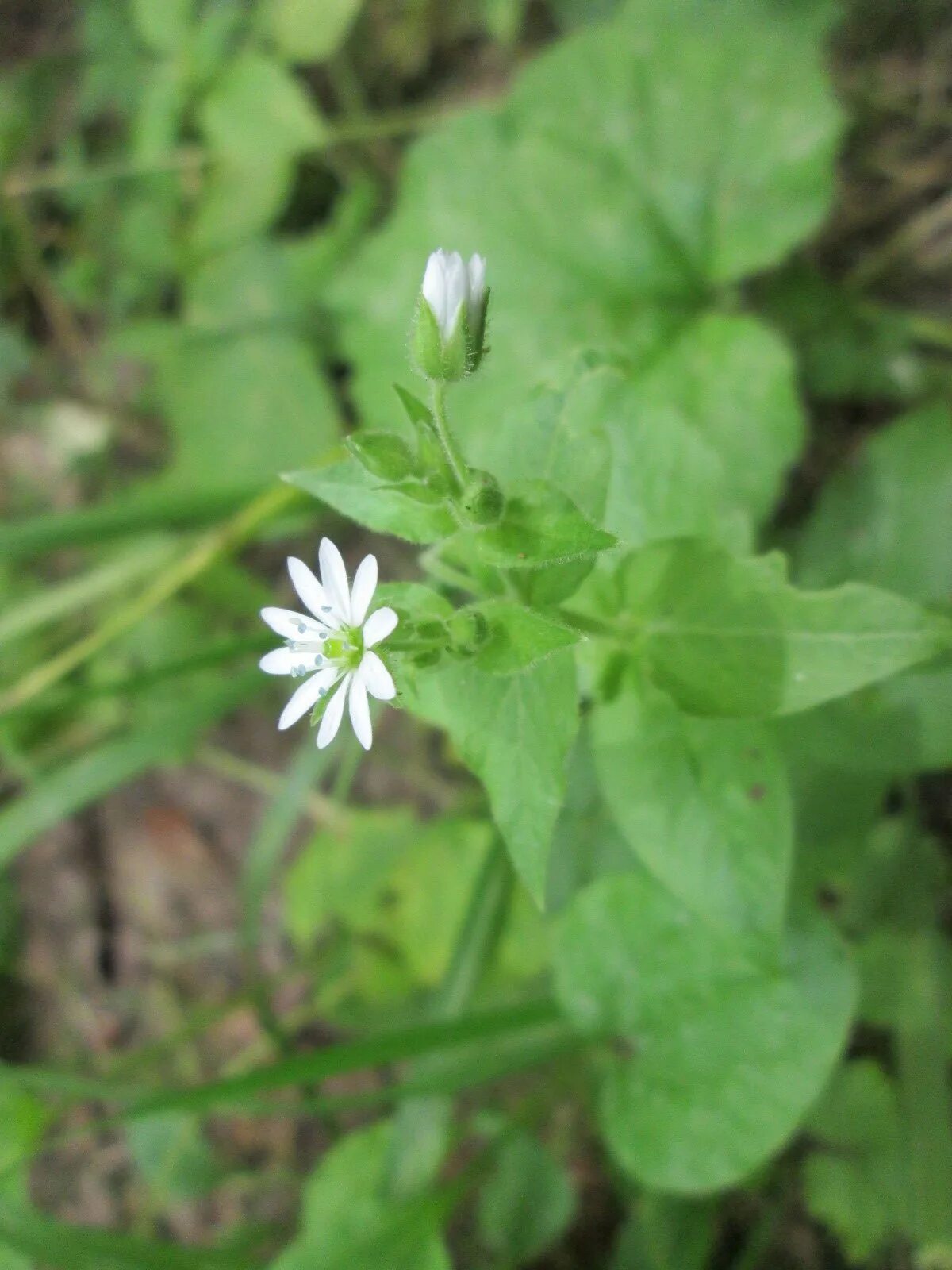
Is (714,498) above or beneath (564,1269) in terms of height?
above

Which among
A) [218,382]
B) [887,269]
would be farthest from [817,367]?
[218,382]

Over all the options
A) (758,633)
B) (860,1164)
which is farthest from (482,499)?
(860,1164)

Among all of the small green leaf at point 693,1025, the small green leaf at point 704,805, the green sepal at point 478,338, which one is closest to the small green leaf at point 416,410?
the green sepal at point 478,338

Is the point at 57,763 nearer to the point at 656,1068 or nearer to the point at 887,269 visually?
the point at 656,1068

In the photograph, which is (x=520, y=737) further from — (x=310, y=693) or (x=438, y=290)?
(x=438, y=290)

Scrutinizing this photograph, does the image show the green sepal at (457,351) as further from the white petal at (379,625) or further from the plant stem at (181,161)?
the plant stem at (181,161)
